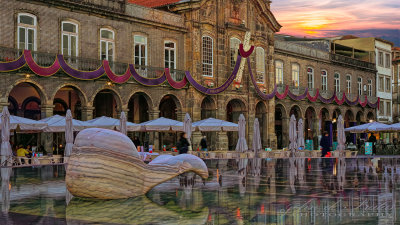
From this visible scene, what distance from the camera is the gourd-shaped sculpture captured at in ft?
40.4

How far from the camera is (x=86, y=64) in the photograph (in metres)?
31.2

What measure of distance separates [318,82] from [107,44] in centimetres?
2375

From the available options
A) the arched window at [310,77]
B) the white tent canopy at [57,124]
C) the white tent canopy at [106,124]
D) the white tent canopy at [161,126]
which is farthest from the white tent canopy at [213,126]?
the arched window at [310,77]

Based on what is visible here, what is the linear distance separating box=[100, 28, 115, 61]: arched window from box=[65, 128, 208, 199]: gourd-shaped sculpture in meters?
20.4

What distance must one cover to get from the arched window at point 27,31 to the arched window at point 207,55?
12.0 meters

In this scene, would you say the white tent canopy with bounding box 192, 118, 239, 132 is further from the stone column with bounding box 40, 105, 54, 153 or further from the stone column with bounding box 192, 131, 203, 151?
the stone column with bounding box 40, 105, 54, 153

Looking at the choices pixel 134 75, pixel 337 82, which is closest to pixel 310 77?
pixel 337 82

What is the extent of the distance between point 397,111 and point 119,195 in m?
58.6

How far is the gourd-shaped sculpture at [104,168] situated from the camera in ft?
40.4

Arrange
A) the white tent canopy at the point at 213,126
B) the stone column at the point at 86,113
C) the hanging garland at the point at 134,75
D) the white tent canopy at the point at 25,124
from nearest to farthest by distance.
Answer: the white tent canopy at the point at 25,124
the hanging garland at the point at 134,75
the stone column at the point at 86,113
the white tent canopy at the point at 213,126

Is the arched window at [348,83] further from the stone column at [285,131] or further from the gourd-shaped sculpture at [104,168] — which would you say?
the gourd-shaped sculpture at [104,168]

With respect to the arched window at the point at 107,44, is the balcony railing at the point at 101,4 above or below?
above

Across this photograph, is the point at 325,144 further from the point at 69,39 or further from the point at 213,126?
the point at 69,39

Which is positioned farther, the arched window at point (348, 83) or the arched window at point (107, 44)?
the arched window at point (348, 83)
